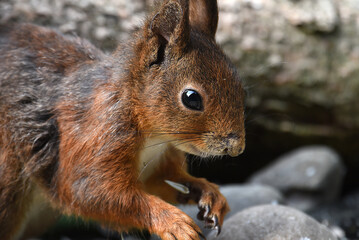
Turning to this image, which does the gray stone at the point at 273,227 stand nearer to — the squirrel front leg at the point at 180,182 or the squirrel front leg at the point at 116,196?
the squirrel front leg at the point at 180,182

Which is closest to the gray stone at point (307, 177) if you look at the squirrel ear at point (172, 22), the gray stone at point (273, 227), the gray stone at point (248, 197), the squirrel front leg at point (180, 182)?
the gray stone at point (248, 197)

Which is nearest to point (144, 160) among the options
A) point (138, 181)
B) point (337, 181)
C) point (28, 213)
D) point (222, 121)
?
point (138, 181)

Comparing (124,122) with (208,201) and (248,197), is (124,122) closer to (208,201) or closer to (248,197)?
(208,201)

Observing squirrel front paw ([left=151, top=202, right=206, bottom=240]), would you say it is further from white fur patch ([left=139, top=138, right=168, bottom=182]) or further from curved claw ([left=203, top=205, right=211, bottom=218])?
white fur patch ([left=139, top=138, right=168, bottom=182])

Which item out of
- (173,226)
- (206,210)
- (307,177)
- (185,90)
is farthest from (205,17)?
(307,177)

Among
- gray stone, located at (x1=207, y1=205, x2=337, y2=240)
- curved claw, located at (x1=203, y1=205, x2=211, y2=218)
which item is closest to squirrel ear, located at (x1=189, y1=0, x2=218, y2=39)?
curved claw, located at (x1=203, y1=205, x2=211, y2=218)

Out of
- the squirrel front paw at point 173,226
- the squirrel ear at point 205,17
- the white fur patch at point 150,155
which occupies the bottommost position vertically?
the squirrel front paw at point 173,226

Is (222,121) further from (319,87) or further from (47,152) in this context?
(319,87)
